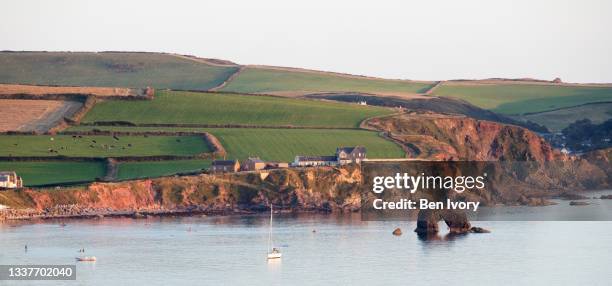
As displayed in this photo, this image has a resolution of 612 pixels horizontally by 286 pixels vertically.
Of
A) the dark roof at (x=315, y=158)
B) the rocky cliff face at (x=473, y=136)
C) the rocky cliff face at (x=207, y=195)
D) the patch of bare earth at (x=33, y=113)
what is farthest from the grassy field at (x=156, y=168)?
the rocky cliff face at (x=473, y=136)

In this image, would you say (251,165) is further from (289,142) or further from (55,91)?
(55,91)

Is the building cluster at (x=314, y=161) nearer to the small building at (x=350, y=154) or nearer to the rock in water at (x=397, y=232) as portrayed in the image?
the small building at (x=350, y=154)

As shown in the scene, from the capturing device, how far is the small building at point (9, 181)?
13338cm

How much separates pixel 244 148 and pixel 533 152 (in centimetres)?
3944

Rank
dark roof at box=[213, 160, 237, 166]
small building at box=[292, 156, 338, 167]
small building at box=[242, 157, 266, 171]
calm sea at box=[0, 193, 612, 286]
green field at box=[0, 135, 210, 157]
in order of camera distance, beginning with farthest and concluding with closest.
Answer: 1. small building at box=[292, 156, 338, 167]
2. green field at box=[0, 135, 210, 157]
3. small building at box=[242, 157, 266, 171]
4. dark roof at box=[213, 160, 237, 166]
5. calm sea at box=[0, 193, 612, 286]

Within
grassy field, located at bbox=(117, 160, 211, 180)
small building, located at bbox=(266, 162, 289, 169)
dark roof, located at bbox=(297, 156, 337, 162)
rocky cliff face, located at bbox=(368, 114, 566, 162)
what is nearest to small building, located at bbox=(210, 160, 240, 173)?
grassy field, located at bbox=(117, 160, 211, 180)

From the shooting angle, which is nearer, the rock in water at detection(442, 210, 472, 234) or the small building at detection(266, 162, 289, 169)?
the rock in water at detection(442, 210, 472, 234)

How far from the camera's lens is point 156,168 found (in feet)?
463

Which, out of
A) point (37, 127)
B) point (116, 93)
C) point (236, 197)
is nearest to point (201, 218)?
point (236, 197)

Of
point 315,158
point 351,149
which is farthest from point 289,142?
point 351,149

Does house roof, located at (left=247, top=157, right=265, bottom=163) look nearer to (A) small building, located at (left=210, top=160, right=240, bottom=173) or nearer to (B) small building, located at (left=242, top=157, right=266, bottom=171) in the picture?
(B) small building, located at (left=242, top=157, right=266, bottom=171)

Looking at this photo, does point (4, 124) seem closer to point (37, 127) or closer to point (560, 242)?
point (37, 127)

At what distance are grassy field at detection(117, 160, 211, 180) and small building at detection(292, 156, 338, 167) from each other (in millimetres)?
9450

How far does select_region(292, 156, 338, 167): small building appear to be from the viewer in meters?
148
